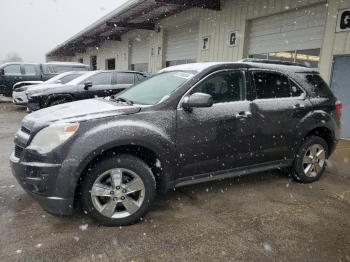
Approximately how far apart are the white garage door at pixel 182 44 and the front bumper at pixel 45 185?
12248 millimetres

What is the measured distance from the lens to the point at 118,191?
3.35 meters

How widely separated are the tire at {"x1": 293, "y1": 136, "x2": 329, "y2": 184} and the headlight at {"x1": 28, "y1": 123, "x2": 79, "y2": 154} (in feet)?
10.8

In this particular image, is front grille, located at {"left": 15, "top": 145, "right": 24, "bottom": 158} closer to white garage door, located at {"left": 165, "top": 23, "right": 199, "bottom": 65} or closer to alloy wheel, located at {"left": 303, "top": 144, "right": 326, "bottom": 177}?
alloy wheel, located at {"left": 303, "top": 144, "right": 326, "bottom": 177}

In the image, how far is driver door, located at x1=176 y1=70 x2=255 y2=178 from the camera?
3.72 m

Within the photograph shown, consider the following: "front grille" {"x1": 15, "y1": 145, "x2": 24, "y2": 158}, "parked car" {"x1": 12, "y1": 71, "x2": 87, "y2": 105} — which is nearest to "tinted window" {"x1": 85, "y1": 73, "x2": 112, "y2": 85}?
"parked car" {"x1": 12, "y1": 71, "x2": 87, "y2": 105}

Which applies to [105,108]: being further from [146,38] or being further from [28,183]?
[146,38]

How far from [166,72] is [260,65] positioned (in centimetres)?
131

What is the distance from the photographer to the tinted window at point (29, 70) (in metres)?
16.2

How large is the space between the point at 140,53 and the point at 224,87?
17.3 meters

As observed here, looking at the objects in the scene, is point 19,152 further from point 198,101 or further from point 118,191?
point 198,101

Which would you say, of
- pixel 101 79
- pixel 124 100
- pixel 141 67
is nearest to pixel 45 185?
pixel 124 100

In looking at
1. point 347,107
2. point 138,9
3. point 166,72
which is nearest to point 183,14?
point 138,9

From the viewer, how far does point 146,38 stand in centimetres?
1947

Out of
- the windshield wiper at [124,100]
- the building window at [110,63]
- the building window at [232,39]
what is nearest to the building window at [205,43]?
the building window at [232,39]
